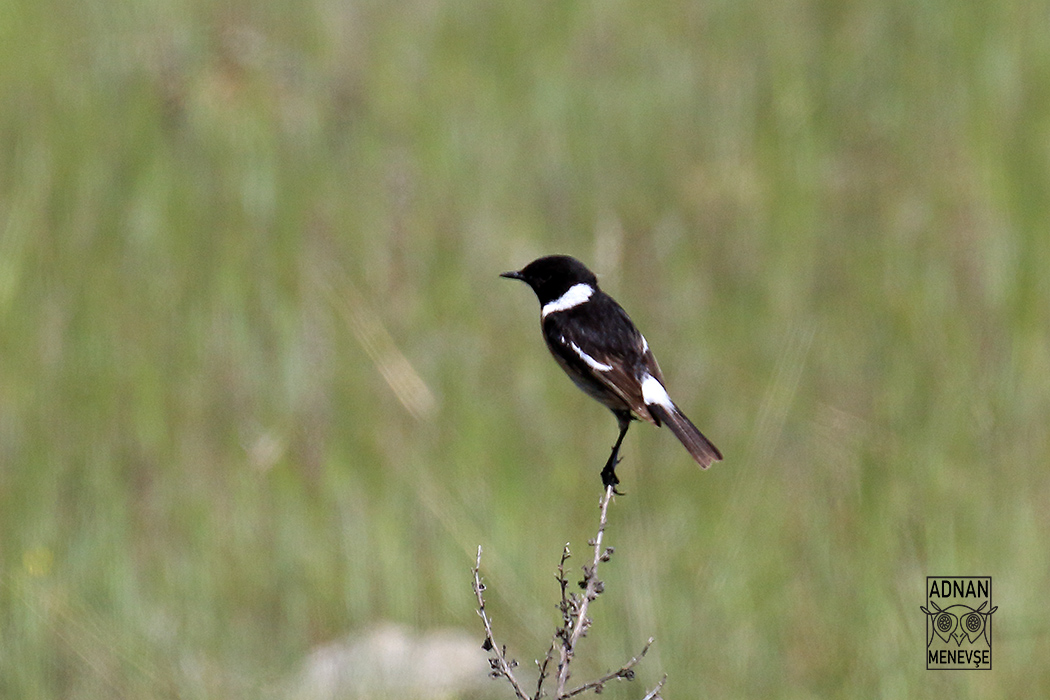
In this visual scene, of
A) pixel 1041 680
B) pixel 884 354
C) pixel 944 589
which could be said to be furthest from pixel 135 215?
pixel 1041 680

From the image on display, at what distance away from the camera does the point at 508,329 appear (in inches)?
215

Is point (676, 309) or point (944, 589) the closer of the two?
point (944, 589)

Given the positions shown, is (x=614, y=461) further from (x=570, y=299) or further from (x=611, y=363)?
(x=570, y=299)

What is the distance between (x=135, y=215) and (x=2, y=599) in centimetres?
A: 206

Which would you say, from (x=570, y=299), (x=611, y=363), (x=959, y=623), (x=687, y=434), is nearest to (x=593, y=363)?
(x=611, y=363)

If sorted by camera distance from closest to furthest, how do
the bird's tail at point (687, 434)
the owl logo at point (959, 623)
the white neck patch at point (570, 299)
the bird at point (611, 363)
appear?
the bird's tail at point (687, 434)
the bird at point (611, 363)
the white neck patch at point (570, 299)
the owl logo at point (959, 623)

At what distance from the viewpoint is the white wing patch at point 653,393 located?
356 cm

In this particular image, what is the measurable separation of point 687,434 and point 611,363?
0.33 metres

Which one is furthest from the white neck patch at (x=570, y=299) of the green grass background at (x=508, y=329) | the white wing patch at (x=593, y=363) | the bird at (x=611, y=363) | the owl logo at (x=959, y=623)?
the owl logo at (x=959, y=623)

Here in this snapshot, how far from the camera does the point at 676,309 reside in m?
5.52

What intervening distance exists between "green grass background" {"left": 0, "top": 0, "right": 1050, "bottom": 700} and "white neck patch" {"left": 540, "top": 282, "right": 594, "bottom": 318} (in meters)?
1.06

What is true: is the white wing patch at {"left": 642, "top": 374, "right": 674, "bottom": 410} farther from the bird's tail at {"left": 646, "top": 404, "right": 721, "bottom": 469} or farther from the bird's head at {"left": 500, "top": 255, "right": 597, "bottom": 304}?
the bird's head at {"left": 500, "top": 255, "right": 597, "bottom": 304}

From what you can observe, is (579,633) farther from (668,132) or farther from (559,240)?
(668,132)

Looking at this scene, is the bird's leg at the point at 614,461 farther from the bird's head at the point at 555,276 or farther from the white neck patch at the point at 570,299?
the bird's head at the point at 555,276
